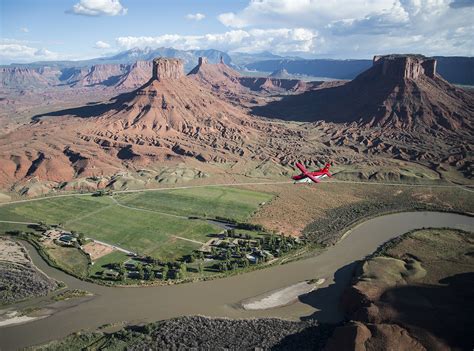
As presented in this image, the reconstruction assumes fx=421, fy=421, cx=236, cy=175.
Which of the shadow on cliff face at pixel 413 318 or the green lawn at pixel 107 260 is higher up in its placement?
the shadow on cliff face at pixel 413 318

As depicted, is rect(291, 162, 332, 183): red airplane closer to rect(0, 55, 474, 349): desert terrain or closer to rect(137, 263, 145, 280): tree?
rect(0, 55, 474, 349): desert terrain

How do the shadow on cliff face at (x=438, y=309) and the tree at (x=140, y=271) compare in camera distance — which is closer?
the shadow on cliff face at (x=438, y=309)

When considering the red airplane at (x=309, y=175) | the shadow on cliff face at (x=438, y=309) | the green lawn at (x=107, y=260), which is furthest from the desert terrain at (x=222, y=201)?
the red airplane at (x=309, y=175)

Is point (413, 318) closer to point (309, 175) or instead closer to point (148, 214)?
point (309, 175)

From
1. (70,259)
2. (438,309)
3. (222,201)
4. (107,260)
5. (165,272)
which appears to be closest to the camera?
(438,309)

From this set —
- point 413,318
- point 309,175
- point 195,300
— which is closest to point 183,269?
point 195,300

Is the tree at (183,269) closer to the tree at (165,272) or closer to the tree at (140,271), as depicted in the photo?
the tree at (165,272)

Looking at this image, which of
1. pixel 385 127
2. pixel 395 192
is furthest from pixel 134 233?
pixel 385 127
